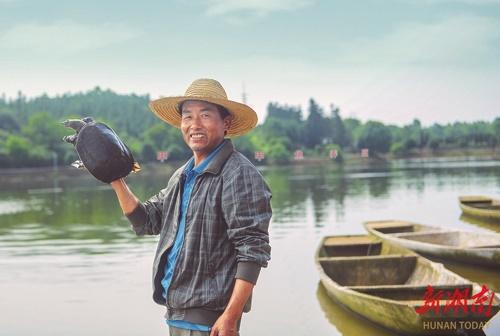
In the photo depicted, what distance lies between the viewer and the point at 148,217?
3018 millimetres

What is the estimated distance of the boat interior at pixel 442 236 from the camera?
1254cm

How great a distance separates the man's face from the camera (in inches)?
107

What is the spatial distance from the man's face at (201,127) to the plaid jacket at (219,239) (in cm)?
12

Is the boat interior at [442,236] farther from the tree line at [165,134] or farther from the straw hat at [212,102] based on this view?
the tree line at [165,134]

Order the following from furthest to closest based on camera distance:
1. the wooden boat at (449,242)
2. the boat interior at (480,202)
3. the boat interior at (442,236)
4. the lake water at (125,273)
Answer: the boat interior at (480,202) < the boat interior at (442,236) < the wooden boat at (449,242) < the lake water at (125,273)

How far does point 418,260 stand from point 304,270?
3.77 meters

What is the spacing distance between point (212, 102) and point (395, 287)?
19.5 ft

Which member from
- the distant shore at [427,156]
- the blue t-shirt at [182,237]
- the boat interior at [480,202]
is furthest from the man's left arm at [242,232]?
the distant shore at [427,156]

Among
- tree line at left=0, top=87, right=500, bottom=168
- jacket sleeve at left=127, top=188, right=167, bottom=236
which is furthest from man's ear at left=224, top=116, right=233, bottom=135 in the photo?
Answer: tree line at left=0, top=87, right=500, bottom=168

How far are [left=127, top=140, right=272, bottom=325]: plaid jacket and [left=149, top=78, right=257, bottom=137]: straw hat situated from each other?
267 mm

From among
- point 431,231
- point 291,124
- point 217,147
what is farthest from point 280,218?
point 291,124

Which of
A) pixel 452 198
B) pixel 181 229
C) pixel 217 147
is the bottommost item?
pixel 452 198

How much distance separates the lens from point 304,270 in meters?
13.2

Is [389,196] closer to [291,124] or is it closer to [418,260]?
[418,260]
